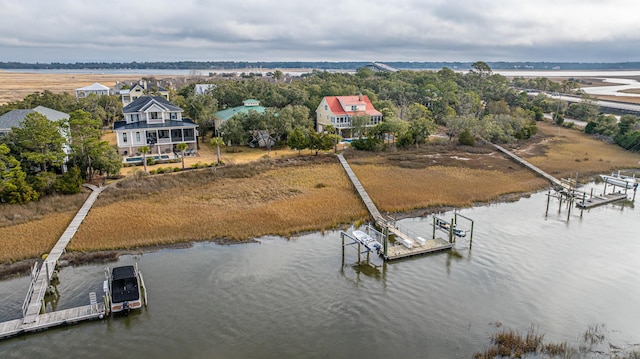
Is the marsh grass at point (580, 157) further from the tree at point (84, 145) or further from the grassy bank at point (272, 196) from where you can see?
the tree at point (84, 145)

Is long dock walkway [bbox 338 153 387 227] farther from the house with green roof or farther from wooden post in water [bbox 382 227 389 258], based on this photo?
the house with green roof

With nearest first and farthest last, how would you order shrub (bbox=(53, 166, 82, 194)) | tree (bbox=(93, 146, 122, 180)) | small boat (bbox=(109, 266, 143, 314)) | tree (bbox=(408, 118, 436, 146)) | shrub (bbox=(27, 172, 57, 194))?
small boat (bbox=(109, 266, 143, 314)) → shrub (bbox=(27, 172, 57, 194)) → shrub (bbox=(53, 166, 82, 194)) → tree (bbox=(93, 146, 122, 180)) → tree (bbox=(408, 118, 436, 146))

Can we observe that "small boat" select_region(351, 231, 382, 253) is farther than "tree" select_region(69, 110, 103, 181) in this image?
No

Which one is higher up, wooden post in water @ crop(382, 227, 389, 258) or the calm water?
wooden post in water @ crop(382, 227, 389, 258)

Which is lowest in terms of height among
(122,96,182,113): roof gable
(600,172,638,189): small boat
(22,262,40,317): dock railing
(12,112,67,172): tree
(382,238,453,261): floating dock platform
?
(382,238,453,261): floating dock platform

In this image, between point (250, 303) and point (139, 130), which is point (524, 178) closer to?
point (250, 303)

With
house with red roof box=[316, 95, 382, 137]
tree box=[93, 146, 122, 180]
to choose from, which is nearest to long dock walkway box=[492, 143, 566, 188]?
house with red roof box=[316, 95, 382, 137]

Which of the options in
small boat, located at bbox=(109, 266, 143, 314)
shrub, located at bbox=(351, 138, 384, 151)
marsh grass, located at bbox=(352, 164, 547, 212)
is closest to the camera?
small boat, located at bbox=(109, 266, 143, 314)

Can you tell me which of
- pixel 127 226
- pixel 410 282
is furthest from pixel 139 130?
pixel 410 282
